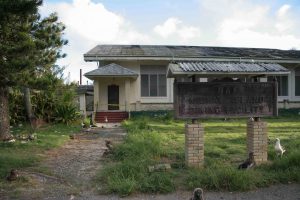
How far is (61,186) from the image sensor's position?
7.12 metres

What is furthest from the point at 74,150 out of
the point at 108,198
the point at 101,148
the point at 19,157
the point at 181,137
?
the point at 108,198

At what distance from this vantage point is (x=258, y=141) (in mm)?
8648

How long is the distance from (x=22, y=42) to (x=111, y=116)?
12368 millimetres

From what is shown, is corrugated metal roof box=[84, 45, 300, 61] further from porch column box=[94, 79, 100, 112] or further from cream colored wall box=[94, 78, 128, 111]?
cream colored wall box=[94, 78, 128, 111]

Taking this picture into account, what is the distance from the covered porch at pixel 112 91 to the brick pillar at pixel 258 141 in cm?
1407

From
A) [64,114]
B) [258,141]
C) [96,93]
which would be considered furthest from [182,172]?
[96,93]

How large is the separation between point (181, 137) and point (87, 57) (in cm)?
1173

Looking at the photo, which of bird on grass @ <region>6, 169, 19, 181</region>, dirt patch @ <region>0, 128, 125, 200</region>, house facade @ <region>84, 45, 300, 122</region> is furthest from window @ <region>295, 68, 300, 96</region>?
bird on grass @ <region>6, 169, 19, 181</region>

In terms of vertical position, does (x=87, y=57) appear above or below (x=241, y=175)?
above

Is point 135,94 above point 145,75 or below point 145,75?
below

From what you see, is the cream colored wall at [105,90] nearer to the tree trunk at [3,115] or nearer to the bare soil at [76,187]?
the tree trunk at [3,115]

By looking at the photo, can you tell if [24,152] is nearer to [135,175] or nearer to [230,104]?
[135,175]

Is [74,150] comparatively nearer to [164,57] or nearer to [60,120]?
[60,120]

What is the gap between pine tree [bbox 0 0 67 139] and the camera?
9.78m
